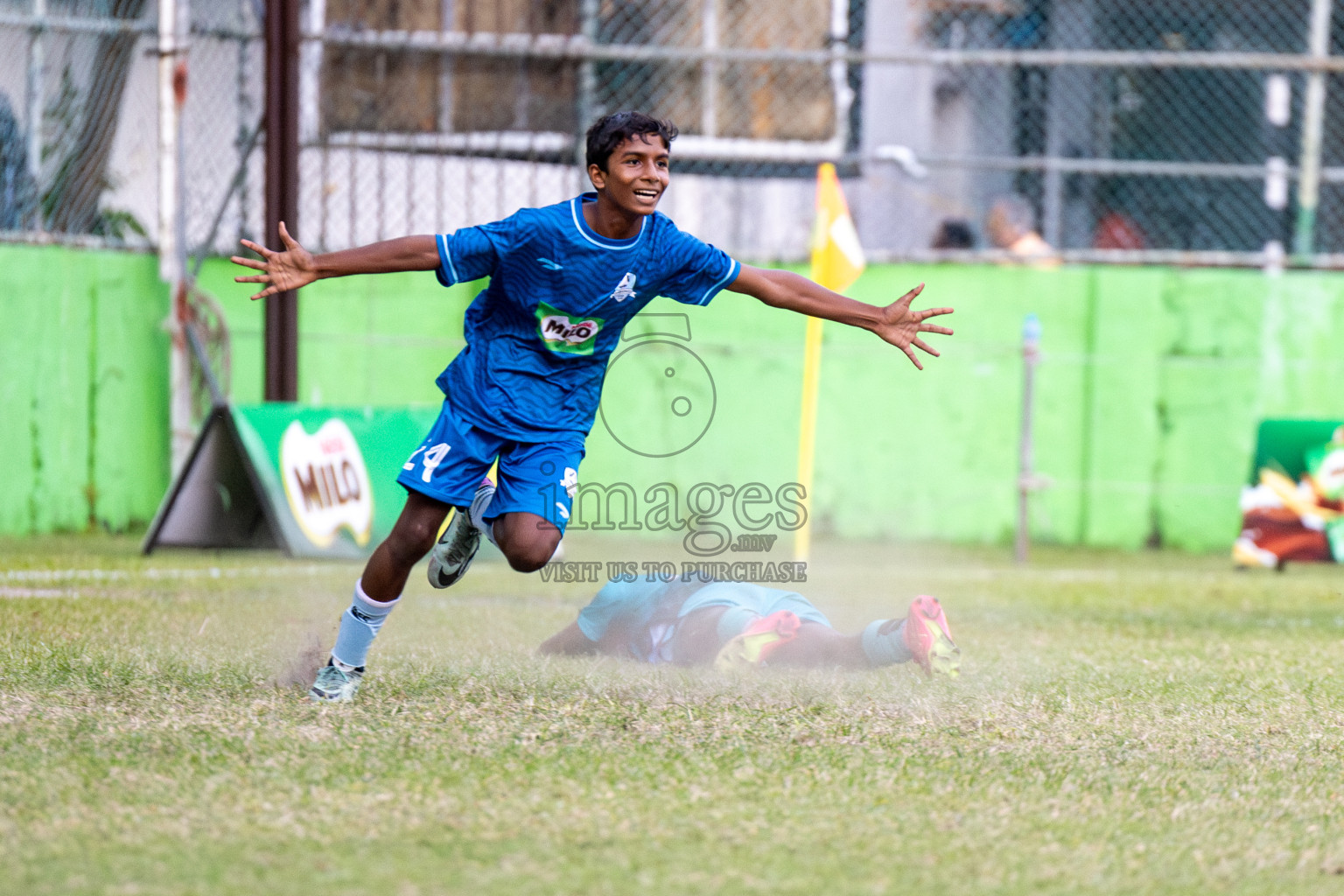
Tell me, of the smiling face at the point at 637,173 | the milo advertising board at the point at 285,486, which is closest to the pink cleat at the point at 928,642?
the smiling face at the point at 637,173

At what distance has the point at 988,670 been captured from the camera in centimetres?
520

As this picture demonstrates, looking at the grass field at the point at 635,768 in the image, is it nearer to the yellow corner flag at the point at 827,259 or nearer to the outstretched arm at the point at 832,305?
the outstretched arm at the point at 832,305

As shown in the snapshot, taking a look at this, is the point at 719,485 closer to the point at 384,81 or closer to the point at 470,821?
the point at 384,81

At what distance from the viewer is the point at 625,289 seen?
15.4 feet

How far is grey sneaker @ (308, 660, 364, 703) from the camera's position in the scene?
4.24 metres

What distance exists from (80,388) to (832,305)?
711 centimetres

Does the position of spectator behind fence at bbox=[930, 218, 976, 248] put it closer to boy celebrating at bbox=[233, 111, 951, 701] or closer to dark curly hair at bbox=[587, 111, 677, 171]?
boy celebrating at bbox=[233, 111, 951, 701]

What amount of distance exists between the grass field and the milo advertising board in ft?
8.53

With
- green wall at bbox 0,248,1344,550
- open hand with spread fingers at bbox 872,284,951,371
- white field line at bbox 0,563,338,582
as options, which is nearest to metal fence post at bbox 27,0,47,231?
green wall at bbox 0,248,1344,550

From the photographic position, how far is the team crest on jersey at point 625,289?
4684mm

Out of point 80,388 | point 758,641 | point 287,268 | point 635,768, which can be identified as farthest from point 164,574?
point 635,768

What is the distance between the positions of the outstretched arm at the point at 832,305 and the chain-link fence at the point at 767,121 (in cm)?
648

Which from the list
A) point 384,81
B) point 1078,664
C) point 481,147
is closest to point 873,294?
point 481,147

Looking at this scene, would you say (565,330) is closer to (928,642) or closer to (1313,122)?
(928,642)
